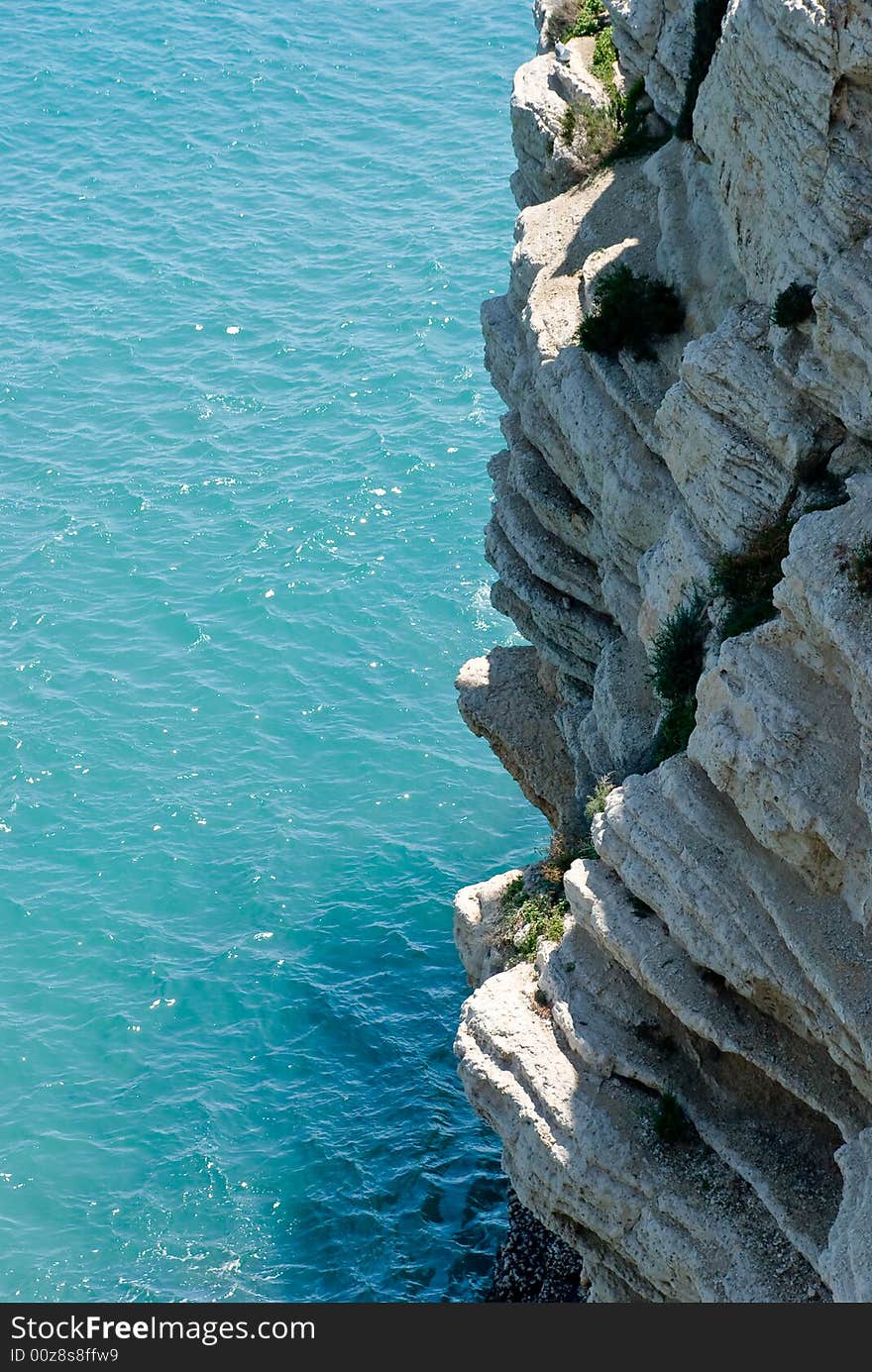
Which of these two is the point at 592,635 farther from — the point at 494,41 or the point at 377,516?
the point at 494,41

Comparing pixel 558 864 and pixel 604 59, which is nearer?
pixel 558 864

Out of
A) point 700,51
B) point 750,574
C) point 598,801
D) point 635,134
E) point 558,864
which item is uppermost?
point 700,51

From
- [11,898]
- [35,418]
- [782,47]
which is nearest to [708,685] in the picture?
[782,47]

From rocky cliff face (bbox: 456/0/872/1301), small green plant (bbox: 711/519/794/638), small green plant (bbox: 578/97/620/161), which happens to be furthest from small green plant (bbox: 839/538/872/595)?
small green plant (bbox: 578/97/620/161)

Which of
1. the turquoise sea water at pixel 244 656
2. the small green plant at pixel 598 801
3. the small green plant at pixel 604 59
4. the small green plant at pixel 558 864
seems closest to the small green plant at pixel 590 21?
the small green plant at pixel 604 59

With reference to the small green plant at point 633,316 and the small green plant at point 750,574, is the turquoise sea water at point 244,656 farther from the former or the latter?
the small green plant at point 633,316

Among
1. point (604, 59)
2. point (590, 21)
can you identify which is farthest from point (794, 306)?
point (590, 21)

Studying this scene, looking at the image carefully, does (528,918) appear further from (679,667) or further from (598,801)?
(679,667)
